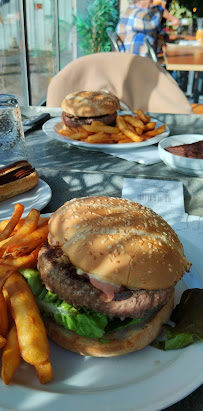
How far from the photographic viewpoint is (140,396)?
90 cm

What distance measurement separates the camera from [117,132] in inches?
A: 98.0

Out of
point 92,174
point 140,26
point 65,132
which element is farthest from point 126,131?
point 140,26

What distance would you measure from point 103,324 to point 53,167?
129 centimetres

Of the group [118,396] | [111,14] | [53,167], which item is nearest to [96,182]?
[53,167]

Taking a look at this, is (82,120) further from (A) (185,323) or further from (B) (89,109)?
(A) (185,323)

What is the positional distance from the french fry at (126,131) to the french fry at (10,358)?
166 cm

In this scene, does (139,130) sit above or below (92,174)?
above

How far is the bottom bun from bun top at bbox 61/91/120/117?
1.71 metres

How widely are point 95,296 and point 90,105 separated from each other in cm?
175

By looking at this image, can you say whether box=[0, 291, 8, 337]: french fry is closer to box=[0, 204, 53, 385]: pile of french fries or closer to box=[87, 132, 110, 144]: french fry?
box=[0, 204, 53, 385]: pile of french fries

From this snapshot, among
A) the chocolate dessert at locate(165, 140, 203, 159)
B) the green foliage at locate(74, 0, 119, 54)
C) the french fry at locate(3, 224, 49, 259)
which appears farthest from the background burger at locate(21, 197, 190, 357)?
the green foliage at locate(74, 0, 119, 54)

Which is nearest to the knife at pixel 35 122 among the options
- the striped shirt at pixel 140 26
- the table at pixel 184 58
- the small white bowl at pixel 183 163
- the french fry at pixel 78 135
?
the french fry at pixel 78 135

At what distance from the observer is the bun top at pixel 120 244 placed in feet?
3.41

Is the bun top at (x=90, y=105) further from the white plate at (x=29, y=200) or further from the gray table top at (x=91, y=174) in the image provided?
the white plate at (x=29, y=200)
